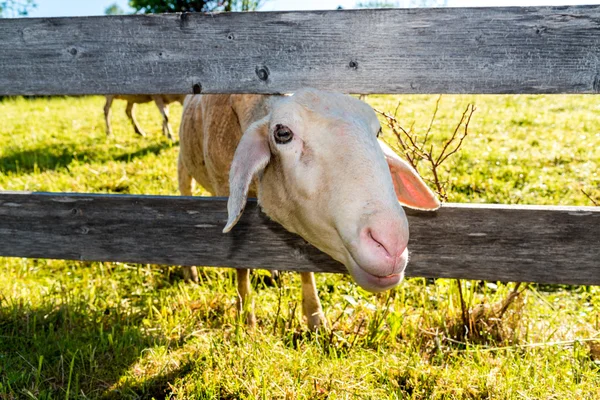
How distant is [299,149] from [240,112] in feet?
2.87

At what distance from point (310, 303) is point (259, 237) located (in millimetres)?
734

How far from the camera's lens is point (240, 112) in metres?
2.68

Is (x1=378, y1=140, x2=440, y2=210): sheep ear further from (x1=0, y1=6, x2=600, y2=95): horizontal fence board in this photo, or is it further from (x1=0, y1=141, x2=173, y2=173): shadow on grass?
(x1=0, y1=141, x2=173, y2=173): shadow on grass

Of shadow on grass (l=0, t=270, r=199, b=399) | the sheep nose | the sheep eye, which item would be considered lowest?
shadow on grass (l=0, t=270, r=199, b=399)

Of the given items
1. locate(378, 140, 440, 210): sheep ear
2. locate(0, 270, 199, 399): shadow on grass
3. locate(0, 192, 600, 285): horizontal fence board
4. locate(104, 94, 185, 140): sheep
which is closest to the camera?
locate(378, 140, 440, 210): sheep ear

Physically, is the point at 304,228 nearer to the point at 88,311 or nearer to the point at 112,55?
the point at 112,55

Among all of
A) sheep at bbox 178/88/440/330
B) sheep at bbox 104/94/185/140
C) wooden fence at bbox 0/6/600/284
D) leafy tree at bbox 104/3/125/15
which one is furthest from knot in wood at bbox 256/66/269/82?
leafy tree at bbox 104/3/125/15

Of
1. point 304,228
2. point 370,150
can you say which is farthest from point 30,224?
point 370,150

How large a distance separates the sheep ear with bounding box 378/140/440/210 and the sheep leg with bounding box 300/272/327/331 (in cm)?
103

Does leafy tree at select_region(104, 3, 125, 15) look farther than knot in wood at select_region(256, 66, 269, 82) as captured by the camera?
Yes

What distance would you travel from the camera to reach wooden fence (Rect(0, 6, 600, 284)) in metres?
1.97

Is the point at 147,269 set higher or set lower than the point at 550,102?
lower

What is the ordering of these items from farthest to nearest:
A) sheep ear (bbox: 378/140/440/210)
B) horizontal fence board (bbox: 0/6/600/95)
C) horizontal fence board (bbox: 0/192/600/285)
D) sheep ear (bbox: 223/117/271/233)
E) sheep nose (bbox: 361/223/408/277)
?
horizontal fence board (bbox: 0/192/600/285) → sheep ear (bbox: 378/140/440/210) → horizontal fence board (bbox: 0/6/600/95) → sheep ear (bbox: 223/117/271/233) → sheep nose (bbox: 361/223/408/277)

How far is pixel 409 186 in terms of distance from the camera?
2.12m
